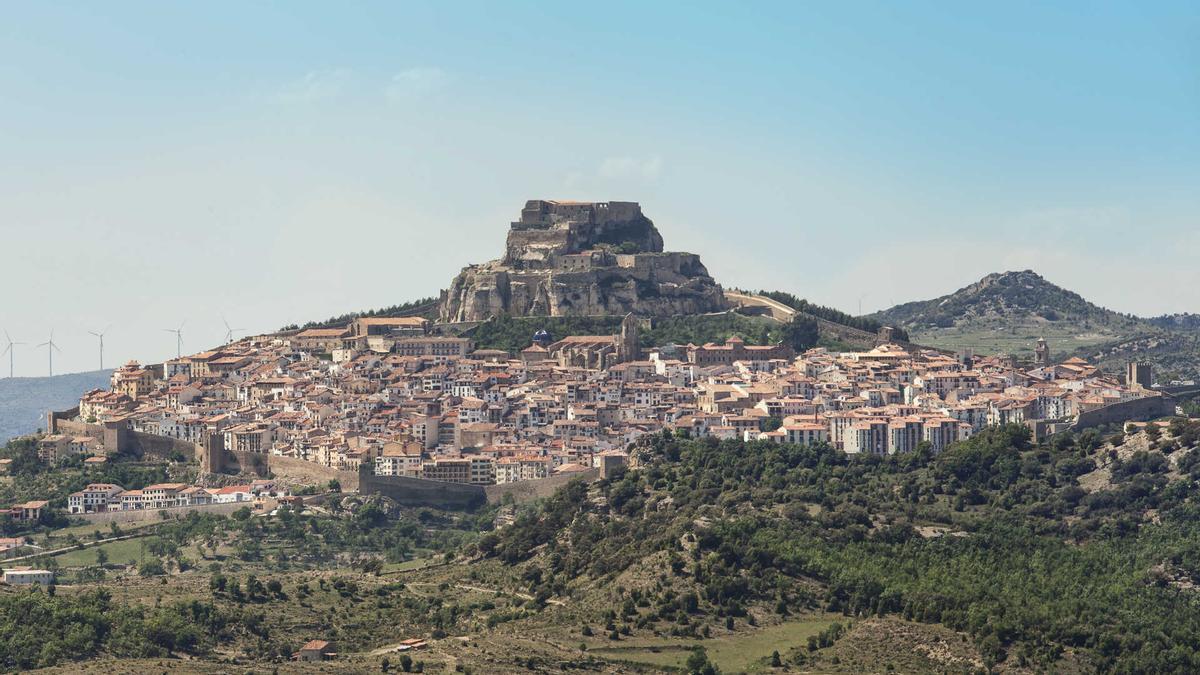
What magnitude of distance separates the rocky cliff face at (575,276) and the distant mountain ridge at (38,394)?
58.9 meters

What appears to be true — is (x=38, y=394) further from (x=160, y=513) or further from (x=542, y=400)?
(x=160, y=513)

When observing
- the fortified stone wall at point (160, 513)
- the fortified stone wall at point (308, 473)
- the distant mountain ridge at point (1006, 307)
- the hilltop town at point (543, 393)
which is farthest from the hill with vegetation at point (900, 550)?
the distant mountain ridge at point (1006, 307)

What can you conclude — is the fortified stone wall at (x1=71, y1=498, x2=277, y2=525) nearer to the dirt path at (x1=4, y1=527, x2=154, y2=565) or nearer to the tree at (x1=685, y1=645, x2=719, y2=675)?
the dirt path at (x1=4, y1=527, x2=154, y2=565)

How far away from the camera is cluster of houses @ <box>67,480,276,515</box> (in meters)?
79.3

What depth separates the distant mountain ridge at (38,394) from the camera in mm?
159750

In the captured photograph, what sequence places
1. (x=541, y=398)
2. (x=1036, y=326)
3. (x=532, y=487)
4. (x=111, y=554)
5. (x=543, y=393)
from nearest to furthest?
(x=111, y=554) → (x=532, y=487) → (x=541, y=398) → (x=543, y=393) → (x=1036, y=326)

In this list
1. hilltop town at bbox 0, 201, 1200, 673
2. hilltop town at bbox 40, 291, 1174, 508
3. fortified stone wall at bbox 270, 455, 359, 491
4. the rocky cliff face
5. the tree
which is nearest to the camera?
the tree

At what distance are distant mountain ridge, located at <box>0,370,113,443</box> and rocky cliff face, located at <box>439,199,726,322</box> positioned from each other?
58.9m

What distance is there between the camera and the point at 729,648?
2247 inches

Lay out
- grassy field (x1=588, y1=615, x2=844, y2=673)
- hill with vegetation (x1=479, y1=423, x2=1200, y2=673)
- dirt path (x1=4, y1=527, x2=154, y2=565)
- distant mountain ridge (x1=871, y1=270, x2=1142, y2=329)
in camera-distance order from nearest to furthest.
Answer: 1. grassy field (x1=588, y1=615, x2=844, y2=673)
2. hill with vegetation (x1=479, y1=423, x2=1200, y2=673)
3. dirt path (x1=4, y1=527, x2=154, y2=565)
4. distant mountain ridge (x1=871, y1=270, x2=1142, y2=329)

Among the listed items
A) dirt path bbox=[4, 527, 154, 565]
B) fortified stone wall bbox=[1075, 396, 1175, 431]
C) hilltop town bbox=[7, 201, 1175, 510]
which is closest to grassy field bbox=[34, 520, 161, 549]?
dirt path bbox=[4, 527, 154, 565]

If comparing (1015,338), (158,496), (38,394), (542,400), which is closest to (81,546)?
(158,496)

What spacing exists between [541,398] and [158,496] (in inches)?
571

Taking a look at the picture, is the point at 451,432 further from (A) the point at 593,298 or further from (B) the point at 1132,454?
(B) the point at 1132,454
